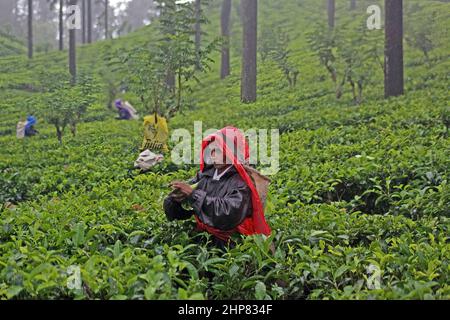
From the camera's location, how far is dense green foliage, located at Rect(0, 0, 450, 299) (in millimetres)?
2994

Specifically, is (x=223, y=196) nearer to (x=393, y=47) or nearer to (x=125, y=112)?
(x=393, y=47)

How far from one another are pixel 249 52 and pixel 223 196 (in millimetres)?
11257

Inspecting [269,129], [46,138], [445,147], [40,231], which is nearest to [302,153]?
[445,147]

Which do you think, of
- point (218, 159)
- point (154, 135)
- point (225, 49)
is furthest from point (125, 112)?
point (218, 159)

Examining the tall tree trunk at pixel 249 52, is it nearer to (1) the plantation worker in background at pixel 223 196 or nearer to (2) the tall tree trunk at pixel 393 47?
(2) the tall tree trunk at pixel 393 47

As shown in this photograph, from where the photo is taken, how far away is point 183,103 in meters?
10.5

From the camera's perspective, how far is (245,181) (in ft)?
11.9

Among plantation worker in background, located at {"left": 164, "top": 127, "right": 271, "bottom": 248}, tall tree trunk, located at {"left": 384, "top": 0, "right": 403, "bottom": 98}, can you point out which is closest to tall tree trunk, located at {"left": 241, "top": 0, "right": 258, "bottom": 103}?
tall tree trunk, located at {"left": 384, "top": 0, "right": 403, "bottom": 98}

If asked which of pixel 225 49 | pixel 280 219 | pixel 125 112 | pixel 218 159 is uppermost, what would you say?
pixel 225 49

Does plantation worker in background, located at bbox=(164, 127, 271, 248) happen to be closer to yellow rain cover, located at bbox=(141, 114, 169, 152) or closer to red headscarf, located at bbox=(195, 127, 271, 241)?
red headscarf, located at bbox=(195, 127, 271, 241)

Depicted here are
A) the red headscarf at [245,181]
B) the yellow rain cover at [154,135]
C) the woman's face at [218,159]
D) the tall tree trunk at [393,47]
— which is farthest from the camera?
the tall tree trunk at [393,47]

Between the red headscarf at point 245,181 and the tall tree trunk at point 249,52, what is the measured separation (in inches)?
A: 427

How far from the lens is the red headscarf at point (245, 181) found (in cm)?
363

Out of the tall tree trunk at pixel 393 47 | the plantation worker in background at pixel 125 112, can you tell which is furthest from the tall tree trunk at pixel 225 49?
the tall tree trunk at pixel 393 47
